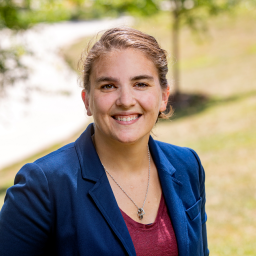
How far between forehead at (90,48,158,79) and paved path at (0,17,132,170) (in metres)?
6.38

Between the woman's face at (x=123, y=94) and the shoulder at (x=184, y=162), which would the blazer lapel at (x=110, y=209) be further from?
the shoulder at (x=184, y=162)

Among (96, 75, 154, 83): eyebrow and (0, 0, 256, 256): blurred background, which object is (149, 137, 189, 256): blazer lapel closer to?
(0, 0, 256, 256): blurred background

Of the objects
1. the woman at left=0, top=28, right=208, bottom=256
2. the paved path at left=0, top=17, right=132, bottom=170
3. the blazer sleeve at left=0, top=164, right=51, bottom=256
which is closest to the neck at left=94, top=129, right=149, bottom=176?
the woman at left=0, top=28, right=208, bottom=256

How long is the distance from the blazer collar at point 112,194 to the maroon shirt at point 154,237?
0.11 ft

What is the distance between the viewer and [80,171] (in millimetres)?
1844

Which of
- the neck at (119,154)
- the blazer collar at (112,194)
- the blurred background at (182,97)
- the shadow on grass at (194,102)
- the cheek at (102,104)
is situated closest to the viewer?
the blazer collar at (112,194)

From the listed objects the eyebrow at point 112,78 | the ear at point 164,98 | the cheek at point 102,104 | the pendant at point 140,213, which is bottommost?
the pendant at point 140,213

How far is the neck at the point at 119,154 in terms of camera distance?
198 centimetres

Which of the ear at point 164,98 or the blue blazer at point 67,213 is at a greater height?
the ear at point 164,98

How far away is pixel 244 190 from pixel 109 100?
5.19 meters

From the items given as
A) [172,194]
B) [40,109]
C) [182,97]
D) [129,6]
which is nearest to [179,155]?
[172,194]

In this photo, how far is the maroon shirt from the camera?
177 centimetres

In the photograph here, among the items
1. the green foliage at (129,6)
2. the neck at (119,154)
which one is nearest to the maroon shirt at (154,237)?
the neck at (119,154)

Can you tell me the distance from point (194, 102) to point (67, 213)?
43.7 ft
